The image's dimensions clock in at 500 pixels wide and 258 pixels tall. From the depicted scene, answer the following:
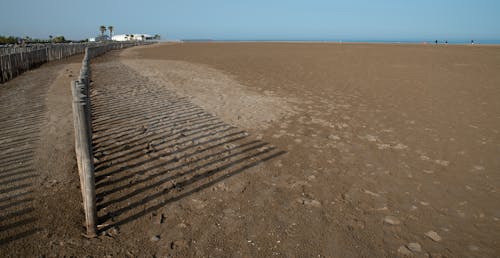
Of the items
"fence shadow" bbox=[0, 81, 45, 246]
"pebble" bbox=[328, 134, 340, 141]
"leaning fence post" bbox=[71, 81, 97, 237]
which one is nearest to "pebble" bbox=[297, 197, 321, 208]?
"leaning fence post" bbox=[71, 81, 97, 237]

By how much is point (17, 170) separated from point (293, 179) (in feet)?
12.7

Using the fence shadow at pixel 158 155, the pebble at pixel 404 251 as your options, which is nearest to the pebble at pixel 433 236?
the pebble at pixel 404 251

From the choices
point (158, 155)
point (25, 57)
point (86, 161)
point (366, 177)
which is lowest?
point (366, 177)

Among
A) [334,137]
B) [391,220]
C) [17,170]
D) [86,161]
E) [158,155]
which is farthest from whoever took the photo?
[334,137]

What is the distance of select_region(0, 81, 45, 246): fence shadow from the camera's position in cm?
321

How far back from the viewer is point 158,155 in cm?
502

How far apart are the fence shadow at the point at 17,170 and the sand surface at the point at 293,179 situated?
0.27 metres

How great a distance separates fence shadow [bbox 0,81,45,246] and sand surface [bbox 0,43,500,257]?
27 cm

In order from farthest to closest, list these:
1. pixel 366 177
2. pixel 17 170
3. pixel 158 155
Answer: pixel 158 155, pixel 366 177, pixel 17 170

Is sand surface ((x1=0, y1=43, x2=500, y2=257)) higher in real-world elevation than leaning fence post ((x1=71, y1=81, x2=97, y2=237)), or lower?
lower

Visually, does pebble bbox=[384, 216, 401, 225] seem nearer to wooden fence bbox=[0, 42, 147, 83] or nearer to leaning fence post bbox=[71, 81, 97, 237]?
leaning fence post bbox=[71, 81, 97, 237]

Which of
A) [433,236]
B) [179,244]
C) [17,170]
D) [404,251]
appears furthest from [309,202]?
[17,170]

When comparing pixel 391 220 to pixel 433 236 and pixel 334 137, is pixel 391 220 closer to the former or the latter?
pixel 433 236

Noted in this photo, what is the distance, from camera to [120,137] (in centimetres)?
576
